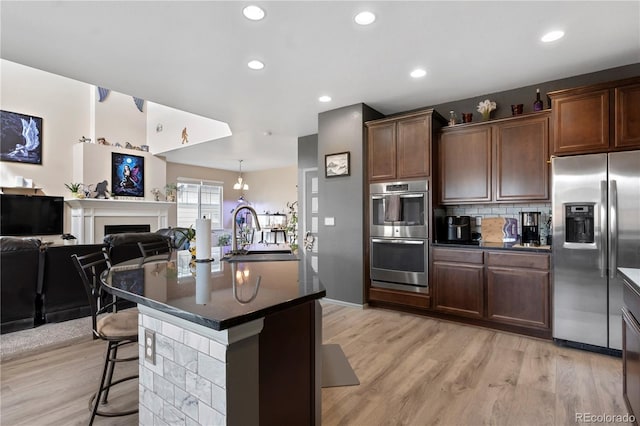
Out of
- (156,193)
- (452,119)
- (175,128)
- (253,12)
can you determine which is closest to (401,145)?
(452,119)

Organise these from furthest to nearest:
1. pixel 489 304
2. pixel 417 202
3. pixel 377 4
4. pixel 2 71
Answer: pixel 2 71, pixel 417 202, pixel 489 304, pixel 377 4

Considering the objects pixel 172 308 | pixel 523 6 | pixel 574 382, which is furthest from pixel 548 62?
pixel 172 308

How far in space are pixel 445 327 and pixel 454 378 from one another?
1155 millimetres

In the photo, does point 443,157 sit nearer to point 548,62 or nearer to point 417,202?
point 417,202

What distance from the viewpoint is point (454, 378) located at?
7.51ft

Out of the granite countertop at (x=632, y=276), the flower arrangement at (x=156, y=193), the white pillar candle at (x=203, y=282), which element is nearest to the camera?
the white pillar candle at (x=203, y=282)

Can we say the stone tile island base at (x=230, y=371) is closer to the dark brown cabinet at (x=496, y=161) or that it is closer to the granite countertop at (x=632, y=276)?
the granite countertop at (x=632, y=276)

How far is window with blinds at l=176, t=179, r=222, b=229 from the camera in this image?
924 centimetres

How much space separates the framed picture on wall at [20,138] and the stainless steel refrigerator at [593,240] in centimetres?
867

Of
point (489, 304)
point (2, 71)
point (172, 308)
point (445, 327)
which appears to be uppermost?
point (2, 71)

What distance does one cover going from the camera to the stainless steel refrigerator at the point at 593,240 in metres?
2.61

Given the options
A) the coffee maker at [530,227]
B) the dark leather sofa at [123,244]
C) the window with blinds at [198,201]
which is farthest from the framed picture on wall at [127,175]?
the coffee maker at [530,227]

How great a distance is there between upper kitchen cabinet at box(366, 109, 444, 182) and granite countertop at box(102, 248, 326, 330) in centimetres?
241

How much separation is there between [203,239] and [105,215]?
6.43 metres
